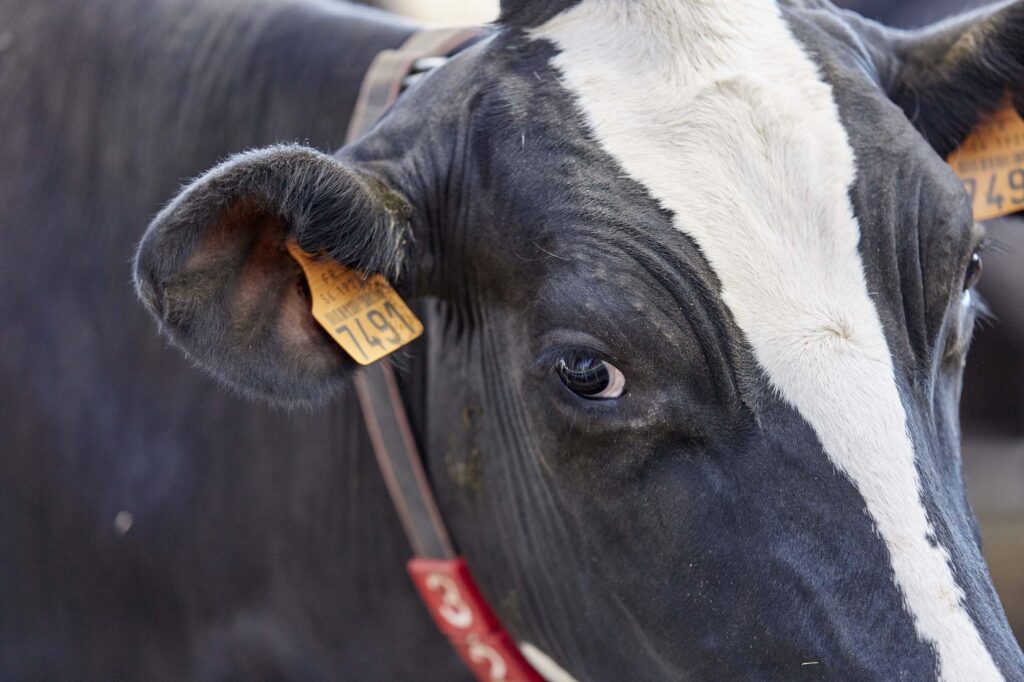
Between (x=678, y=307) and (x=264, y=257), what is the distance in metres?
0.67

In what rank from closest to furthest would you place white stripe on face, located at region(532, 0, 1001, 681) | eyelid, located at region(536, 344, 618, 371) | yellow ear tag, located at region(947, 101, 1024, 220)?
white stripe on face, located at region(532, 0, 1001, 681) → eyelid, located at region(536, 344, 618, 371) → yellow ear tag, located at region(947, 101, 1024, 220)

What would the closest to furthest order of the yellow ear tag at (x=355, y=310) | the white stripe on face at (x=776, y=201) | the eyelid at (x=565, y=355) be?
1. the white stripe on face at (x=776, y=201)
2. the eyelid at (x=565, y=355)
3. the yellow ear tag at (x=355, y=310)

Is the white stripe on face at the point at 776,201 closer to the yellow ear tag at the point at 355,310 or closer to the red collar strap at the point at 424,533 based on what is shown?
the yellow ear tag at the point at 355,310

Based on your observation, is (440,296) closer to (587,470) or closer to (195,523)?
(587,470)

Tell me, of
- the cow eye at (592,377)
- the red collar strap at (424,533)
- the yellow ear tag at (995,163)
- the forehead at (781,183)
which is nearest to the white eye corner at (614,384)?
the cow eye at (592,377)

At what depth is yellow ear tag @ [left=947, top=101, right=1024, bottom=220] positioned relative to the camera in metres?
2.10

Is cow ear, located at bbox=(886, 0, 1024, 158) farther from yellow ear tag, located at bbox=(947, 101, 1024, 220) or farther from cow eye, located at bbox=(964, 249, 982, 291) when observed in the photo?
cow eye, located at bbox=(964, 249, 982, 291)

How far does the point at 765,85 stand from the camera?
5.31ft

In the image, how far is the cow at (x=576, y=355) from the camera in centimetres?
146

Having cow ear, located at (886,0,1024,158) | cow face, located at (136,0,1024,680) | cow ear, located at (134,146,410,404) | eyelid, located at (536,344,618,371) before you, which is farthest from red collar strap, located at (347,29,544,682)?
cow ear, located at (886,0,1024,158)

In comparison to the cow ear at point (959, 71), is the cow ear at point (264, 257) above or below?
below

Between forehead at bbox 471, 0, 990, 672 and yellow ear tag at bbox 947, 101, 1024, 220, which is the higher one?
forehead at bbox 471, 0, 990, 672

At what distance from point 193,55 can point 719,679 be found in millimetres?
1810

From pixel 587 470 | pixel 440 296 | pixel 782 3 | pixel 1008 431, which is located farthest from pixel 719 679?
pixel 1008 431
